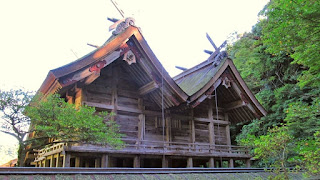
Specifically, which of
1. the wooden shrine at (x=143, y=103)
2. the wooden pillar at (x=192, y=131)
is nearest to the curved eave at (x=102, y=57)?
the wooden shrine at (x=143, y=103)

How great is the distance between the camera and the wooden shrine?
1059cm

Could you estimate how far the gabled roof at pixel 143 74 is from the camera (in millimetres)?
10305

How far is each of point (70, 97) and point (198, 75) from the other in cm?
779

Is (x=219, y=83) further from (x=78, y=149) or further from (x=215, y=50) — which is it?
(x=78, y=149)

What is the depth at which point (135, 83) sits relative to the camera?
13062 millimetres

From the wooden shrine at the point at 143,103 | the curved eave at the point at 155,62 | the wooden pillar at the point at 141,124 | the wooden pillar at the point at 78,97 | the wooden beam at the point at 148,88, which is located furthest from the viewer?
the wooden pillar at the point at 141,124

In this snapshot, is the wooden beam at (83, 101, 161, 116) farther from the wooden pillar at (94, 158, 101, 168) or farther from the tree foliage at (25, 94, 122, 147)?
the tree foliage at (25, 94, 122, 147)

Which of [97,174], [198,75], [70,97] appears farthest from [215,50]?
[97,174]

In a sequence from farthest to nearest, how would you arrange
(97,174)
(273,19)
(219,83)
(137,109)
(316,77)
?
(219,83)
(137,109)
(316,77)
(273,19)
(97,174)

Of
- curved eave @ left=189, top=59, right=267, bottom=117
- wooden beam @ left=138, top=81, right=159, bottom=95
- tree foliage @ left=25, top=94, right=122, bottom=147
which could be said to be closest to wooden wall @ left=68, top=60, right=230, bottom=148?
wooden beam @ left=138, top=81, right=159, bottom=95

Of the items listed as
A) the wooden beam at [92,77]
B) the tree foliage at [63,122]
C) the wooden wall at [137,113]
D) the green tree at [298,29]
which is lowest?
the tree foliage at [63,122]

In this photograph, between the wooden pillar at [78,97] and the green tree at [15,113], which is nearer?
the green tree at [15,113]

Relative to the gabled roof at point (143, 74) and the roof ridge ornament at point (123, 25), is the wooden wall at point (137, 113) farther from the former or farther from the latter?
the roof ridge ornament at point (123, 25)

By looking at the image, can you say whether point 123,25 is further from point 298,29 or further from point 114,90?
point 298,29
